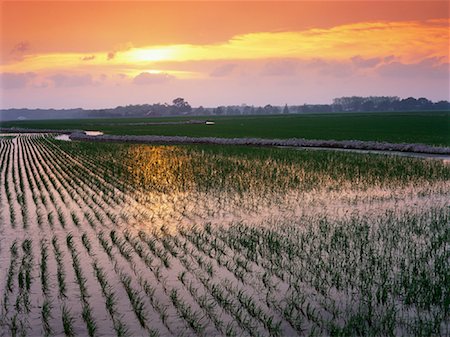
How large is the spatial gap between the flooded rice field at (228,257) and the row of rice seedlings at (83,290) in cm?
3

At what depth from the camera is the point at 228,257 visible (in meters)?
9.63

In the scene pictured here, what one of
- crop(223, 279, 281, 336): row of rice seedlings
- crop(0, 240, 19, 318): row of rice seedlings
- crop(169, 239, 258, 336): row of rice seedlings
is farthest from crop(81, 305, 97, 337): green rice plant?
crop(223, 279, 281, 336): row of rice seedlings

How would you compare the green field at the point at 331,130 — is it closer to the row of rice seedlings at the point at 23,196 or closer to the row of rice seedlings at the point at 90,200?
the row of rice seedlings at the point at 90,200

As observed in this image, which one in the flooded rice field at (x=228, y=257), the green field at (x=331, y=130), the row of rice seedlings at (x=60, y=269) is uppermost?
the green field at (x=331, y=130)

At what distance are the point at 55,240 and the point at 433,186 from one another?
43.0ft

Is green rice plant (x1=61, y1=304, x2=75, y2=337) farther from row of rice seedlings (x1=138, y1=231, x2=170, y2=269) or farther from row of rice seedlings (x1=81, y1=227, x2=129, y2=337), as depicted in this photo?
row of rice seedlings (x1=138, y1=231, x2=170, y2=269)

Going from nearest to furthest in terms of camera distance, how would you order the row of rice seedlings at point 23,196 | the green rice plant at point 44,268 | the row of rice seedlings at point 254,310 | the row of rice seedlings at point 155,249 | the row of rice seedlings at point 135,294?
1. the row of rice seedlings at point 254,310
2. the row of rice seedlings at point 135,294
3. the green rice plant at point 44,268
4. the row of rice seedlings at point 155,249
5. the row of rice seedlings at point 23,196

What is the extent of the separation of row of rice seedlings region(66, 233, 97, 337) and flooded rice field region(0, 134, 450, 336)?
0.10 ft

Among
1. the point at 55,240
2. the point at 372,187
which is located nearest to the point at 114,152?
the point at 372,187

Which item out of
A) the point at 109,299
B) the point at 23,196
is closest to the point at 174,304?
the point at 109,299

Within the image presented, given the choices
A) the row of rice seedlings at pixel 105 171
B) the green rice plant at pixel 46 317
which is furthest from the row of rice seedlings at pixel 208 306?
the row of rice seedlings at pixel 105 171

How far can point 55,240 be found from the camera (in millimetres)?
11086

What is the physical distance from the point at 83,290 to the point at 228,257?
284cm

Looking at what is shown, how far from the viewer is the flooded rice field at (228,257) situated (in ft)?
22.3
